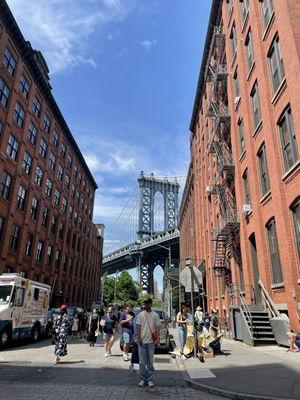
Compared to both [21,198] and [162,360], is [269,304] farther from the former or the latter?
[21,198]

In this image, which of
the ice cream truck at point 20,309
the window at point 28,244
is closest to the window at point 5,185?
the window at point 28,244

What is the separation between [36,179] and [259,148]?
25.3m

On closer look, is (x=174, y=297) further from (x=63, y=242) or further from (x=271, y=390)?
(x=271, y=390)

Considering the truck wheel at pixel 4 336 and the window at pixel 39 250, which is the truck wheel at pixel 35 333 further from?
the window at pixel 39 250

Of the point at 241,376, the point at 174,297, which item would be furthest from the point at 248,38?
the point at 174,297

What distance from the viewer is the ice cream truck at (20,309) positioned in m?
16.2

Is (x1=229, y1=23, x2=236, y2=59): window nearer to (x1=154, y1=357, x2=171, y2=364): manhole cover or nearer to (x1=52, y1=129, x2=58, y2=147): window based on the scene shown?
(x1=154, y1=357, x2=171, y2=364): manhole cover

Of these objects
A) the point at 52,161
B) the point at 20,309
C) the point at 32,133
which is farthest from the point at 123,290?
the point at 20,309

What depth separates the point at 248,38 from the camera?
809 inches

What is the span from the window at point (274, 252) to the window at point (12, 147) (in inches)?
865

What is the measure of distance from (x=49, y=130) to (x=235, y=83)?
79.1 ft

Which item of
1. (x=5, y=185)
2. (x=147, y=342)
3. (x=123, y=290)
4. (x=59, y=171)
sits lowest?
(x=147, y=342)

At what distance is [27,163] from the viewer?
3409 cm

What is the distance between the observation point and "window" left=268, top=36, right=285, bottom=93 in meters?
15.6
